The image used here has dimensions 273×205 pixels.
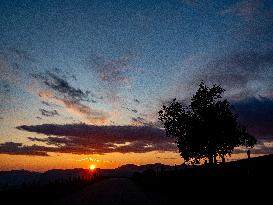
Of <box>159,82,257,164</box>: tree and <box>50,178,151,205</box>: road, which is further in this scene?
<box>159,82,257,164</box>: tree

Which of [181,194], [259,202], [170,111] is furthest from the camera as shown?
[170,111]

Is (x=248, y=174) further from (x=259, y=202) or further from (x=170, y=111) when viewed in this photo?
(x=170, y=111)

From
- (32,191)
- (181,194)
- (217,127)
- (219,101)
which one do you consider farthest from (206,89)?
(32,191)

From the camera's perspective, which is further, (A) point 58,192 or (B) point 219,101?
(B) point 219,101

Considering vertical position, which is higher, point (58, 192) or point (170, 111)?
point (170, 111)

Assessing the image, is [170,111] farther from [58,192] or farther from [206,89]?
[58,192]

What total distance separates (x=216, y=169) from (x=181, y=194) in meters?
9.65

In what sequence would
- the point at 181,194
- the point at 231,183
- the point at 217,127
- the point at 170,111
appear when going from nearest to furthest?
the point at 231,183 < the point at 181,194 < the point at 217,127 < the point at 170,111

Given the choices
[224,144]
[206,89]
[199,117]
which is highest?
[206,89]

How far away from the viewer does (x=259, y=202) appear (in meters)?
14.5

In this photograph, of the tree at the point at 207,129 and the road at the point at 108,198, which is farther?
the tree at the point at 207,129

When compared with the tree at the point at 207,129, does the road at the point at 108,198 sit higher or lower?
lower

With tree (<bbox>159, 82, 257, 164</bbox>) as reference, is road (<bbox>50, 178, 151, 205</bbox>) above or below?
below

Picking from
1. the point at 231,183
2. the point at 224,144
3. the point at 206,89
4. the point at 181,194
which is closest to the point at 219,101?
the point at 206,89
